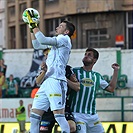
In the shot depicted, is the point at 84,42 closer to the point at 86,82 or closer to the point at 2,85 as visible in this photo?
the point at 2,85

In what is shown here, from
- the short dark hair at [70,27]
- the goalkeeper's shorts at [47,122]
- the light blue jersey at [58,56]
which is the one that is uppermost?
the short dark hair at [70,27]

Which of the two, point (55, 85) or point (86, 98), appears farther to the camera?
point (86, 98)

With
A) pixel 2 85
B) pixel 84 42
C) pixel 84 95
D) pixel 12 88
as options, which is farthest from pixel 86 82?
pixel 84 42

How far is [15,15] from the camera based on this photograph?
37781 millimetres

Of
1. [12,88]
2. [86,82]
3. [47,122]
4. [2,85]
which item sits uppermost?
[86,82]

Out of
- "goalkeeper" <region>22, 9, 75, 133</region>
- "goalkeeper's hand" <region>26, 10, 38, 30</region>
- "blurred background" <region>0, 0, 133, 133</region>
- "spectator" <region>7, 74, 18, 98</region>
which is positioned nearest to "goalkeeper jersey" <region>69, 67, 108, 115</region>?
"goalkeeper" <region>22, 9, 75, 133</region>

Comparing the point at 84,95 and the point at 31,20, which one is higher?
the point at 31,20

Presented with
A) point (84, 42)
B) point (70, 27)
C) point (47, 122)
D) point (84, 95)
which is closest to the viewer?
point (70, 27)

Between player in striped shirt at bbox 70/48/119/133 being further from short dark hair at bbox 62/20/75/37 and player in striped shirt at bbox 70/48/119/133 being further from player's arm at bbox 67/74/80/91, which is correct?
short dark hair at bbox 62/20/75/37

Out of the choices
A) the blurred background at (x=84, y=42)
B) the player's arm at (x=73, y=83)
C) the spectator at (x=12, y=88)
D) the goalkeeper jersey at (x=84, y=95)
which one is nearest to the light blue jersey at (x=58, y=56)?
the player's arm at (x=73, y=83)

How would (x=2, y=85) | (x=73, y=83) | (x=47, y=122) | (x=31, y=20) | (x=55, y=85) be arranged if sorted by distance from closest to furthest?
(x=31, y=20) → (x=55, y=85) → (x=47, y=122) → (x=73, y=83) → (x=2, y=85)

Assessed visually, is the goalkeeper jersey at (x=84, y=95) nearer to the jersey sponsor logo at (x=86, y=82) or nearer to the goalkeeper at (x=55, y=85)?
the jersey sponsor logo at (x=86, y=82)

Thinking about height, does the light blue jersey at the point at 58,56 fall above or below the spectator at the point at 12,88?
above

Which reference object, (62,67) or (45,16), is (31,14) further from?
(45,16)
